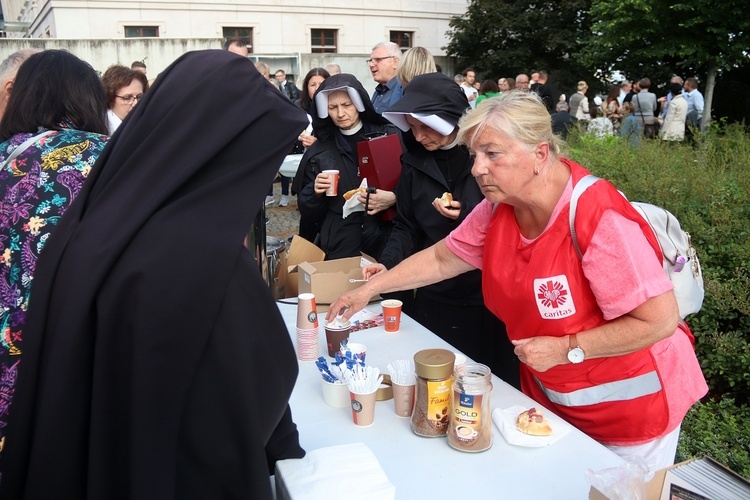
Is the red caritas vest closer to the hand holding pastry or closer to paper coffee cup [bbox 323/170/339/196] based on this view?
the hand holding pastry

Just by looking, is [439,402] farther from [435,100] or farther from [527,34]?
[527,34]

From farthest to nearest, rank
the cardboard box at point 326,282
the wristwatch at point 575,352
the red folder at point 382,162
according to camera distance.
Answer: the red folder at point 382,162 → the cardboard box at point 326,282 → the wristwatch at point 575,352

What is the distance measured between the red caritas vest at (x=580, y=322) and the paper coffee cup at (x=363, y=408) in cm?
56

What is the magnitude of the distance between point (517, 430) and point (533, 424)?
50 mm

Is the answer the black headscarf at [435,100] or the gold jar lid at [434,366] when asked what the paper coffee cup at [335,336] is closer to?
the gold jar lid at [434,366]

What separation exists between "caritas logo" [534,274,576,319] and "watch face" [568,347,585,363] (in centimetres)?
11

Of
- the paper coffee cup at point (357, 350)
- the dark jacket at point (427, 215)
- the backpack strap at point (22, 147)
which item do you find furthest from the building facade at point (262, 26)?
the paper coffee cup at point (357, 350)

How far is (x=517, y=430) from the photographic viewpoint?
5.69ft

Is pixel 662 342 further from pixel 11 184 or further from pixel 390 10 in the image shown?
pixel 390 10

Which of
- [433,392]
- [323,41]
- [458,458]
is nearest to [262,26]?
[323,41]

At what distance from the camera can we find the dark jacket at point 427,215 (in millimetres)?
2855

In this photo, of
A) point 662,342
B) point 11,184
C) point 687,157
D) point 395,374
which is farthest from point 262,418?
point 687,157

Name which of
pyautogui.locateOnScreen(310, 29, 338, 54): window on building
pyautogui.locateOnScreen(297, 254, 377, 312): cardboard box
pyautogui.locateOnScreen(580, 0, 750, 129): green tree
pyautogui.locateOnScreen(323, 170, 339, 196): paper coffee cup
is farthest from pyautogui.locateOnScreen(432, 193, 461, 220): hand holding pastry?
pyautogui.locateOnScreen(310, 29, 338, 54): window on building

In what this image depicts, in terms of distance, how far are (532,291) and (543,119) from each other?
1.82ft
